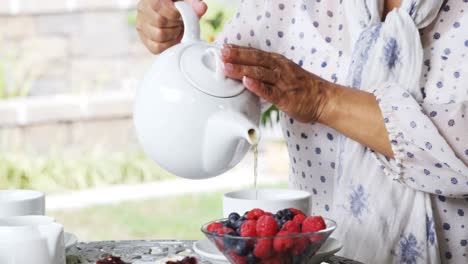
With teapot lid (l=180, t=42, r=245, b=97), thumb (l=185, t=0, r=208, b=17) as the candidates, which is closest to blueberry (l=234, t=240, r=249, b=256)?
teapot lid (l=180, t=42, r=245, b=97)

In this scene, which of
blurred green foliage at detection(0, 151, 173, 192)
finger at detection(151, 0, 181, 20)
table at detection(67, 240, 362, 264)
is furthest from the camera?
blurred green foliage at detection(0, 151, 173, 192)

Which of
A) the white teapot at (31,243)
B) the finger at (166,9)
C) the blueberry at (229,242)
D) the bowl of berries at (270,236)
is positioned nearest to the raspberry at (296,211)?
the bowl of berries at (270,236)

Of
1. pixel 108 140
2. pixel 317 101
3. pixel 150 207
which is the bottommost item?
pixel 150 207

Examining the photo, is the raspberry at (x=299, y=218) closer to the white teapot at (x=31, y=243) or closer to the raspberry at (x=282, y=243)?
the raspberry at (x=282, y=243)

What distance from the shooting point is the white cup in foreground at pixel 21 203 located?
160 centimetres

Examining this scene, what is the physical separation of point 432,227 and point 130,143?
13.3 feet

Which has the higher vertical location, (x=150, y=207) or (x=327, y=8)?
(x=327, y=8)

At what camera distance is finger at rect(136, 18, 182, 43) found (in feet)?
6.33

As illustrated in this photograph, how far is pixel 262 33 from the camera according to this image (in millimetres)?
2078

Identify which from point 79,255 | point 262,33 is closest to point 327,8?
point 262,33

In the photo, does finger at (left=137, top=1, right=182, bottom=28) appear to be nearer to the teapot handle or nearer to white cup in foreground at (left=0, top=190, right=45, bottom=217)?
the teapot handle

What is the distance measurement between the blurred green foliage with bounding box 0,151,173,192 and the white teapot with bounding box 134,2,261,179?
3.85 metres

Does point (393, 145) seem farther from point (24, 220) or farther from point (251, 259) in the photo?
point (24, 220)

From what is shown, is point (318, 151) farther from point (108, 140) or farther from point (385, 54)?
point (108, 140)
